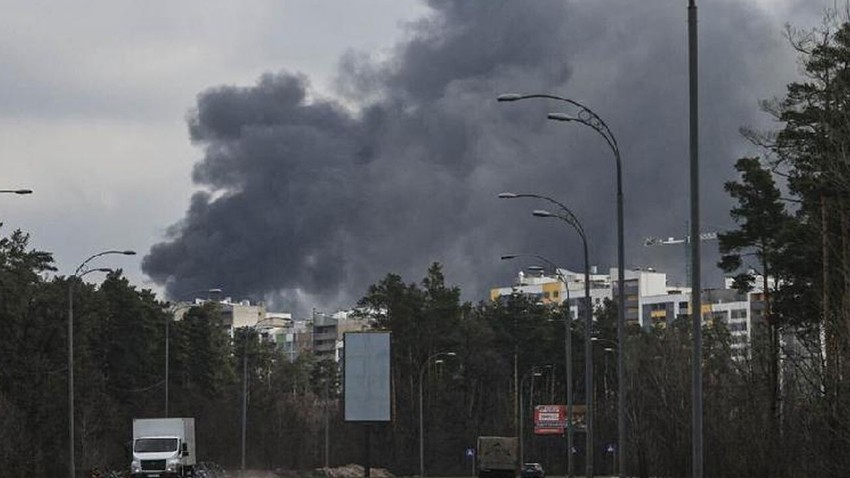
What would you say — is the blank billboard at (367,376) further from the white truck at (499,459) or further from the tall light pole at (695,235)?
the tall light pole at (695,235)

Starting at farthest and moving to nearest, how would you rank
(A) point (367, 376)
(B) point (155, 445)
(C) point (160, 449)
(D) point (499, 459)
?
(D) point (499, 459), (A) point (367, 376), (B) point (155, 445), (C) point (160, 449)

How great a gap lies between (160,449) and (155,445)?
1.56ft

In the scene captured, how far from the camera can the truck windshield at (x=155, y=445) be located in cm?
7956

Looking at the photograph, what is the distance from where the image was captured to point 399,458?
168m

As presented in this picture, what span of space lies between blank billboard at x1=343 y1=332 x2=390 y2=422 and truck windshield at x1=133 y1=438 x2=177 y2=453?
1424cm

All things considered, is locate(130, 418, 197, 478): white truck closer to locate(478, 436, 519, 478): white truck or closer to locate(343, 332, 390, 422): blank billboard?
locate(343, 332, 390, 422): blank billboard

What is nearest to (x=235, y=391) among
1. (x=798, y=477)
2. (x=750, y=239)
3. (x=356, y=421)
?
(x=356, y=421)

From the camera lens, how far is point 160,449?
261 feet

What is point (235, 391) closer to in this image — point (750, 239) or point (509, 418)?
point (509, 418)

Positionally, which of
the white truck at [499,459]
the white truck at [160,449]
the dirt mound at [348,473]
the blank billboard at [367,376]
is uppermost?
the blank billboard at [367,376]

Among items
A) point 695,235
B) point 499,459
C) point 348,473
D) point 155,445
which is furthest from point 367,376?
point 695,235

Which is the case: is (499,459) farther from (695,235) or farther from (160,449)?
(695,235)

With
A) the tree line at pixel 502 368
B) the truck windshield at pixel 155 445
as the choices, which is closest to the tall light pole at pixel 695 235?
the tree line at pixel 502 368

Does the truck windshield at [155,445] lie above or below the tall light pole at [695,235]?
below
